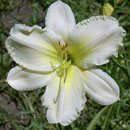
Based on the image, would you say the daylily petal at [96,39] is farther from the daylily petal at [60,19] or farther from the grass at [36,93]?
the grass at [36,93]

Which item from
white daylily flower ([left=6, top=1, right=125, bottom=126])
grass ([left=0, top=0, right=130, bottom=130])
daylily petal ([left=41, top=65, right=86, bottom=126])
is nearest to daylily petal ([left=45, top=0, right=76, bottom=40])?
white daylily flower ([left=6, top=1, right=125, bottom=126])

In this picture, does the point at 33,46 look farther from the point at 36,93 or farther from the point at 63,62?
the point at 36,93

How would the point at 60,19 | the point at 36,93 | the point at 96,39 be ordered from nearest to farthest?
1. the point at 96,39
2. the point at 60,19
3. the point at 36,93

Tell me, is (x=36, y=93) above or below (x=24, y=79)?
below

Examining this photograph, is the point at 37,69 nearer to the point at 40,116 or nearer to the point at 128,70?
the point at 128,70

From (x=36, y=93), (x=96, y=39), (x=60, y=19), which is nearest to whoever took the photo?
(x=96, y=39)

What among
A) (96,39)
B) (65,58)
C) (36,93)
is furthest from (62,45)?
(36,93)

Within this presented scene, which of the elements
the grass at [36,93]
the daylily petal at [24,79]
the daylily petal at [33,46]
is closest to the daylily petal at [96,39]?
the daylily petal at [33,46]
